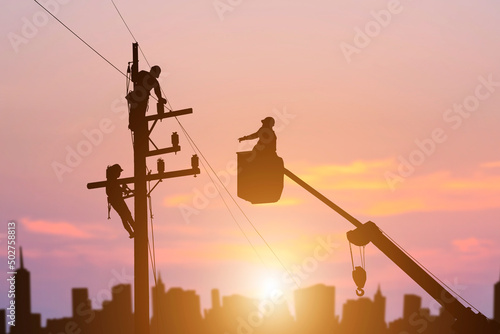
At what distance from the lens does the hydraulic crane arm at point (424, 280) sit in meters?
24.5

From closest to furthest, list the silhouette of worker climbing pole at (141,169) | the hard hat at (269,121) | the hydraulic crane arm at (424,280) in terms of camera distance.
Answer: the hard hat at (269,121)
the hydraulic crane arm at (424,280)
the silhouette of worker climbing pole at (141,169)

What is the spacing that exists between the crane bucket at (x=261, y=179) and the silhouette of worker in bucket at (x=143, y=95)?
6.82m

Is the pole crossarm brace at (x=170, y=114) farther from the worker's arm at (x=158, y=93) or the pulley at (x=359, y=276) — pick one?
the pulley at (x=359, y=276)

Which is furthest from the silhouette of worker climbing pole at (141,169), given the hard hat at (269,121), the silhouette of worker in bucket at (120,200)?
the hard hat at (269,121)

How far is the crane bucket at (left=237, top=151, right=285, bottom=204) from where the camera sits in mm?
22641

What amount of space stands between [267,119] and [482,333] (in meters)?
7.43

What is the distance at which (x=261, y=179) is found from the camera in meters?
22.7

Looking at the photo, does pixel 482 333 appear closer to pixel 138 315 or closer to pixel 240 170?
pixel 240 170

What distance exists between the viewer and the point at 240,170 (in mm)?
22922

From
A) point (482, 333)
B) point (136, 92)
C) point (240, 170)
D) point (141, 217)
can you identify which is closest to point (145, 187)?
point (141, 217)

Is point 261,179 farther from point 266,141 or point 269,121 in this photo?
point 269,121

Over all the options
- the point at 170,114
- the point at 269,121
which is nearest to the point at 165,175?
the point at 170,114

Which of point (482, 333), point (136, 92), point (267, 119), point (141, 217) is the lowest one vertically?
point (482, 333)

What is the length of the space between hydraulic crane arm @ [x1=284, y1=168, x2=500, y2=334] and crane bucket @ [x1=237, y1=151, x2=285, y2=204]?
98.5 inches
